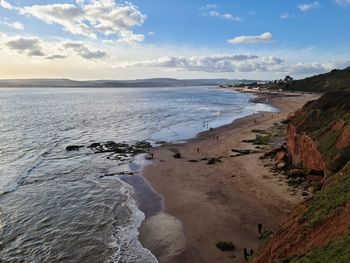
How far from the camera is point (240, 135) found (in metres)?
51.1

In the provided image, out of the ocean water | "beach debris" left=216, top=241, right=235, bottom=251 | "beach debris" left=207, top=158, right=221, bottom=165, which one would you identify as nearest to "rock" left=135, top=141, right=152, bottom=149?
the ocean water

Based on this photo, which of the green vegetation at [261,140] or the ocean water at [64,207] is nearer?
the ocean water at [64,207]

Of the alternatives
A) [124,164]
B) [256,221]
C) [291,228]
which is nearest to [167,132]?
[124,164]

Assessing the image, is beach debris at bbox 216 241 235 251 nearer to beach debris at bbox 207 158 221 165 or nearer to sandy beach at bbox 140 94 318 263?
sandy beach at bbox 140 94 318 263

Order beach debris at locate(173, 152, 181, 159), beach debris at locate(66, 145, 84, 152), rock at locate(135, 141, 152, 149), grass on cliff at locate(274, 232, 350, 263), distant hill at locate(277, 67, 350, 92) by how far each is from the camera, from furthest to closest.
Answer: distant hill at locate(277, 67, 350, 92)
rock at locate(135, 141, 152, 149)
beach debris at locate(66, 145, 84, 152)
beach debris at locate(173, 152, 181, 159)
grass on cliff at locate(274, 232, 350, 263)

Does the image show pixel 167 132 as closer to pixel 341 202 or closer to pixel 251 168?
pixel 251 168

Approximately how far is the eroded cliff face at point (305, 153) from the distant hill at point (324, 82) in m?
117

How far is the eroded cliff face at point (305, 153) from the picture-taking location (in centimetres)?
2558

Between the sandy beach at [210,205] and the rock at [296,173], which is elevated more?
the rock at [296,173]

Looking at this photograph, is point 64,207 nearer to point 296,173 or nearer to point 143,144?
point 296,173

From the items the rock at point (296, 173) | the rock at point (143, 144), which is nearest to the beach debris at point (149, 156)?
the rock at point (143, 144)

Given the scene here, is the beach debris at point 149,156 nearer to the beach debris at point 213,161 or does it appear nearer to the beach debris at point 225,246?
the beach debris at point 213,161

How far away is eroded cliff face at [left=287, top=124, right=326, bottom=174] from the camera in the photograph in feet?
83.9

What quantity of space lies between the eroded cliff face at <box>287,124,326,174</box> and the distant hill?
4606 inches
